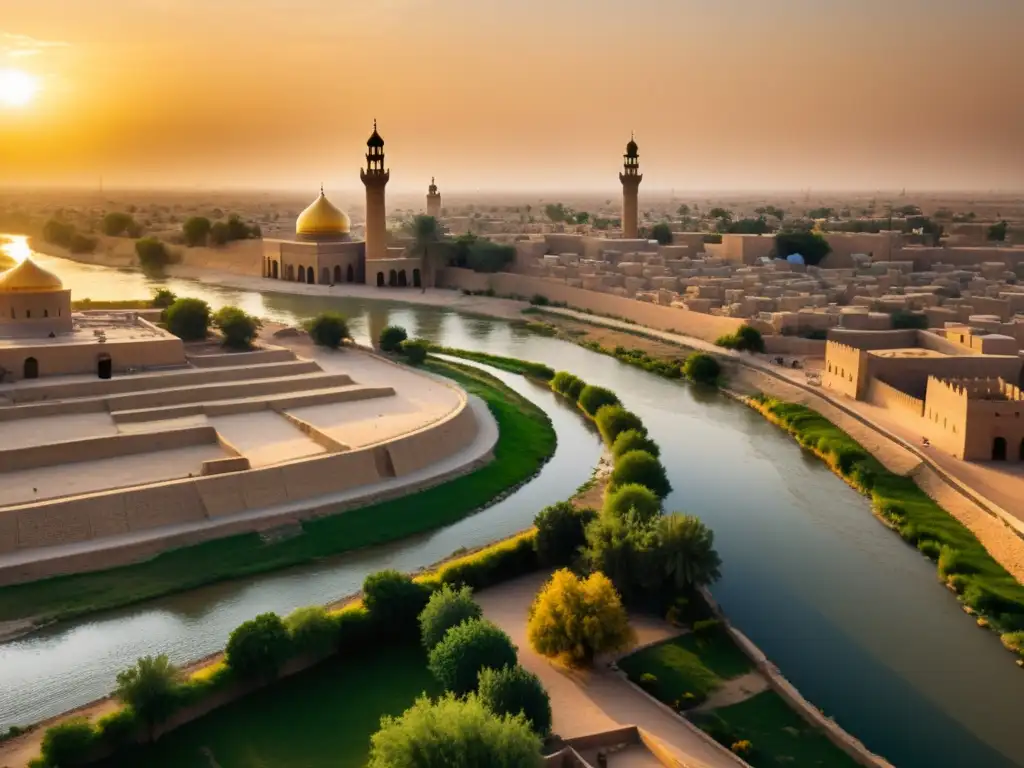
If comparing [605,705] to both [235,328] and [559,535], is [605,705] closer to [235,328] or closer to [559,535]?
[559,535]

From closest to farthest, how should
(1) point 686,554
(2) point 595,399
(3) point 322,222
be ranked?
(1) point 686,554
(2) point 595,399
(3) point 322,222

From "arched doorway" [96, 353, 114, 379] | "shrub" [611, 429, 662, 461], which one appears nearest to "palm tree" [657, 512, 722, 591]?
"shrub" [611, 429, 662, 461]

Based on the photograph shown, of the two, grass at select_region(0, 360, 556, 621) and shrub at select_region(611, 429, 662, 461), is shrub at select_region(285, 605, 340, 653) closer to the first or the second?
grass at select_region(0, 360, 556, 621)

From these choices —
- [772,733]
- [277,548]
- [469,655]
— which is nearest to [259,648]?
[469,655]

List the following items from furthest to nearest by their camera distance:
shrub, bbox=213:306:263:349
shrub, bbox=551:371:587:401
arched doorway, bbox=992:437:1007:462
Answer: shrub, bbox=551:371:587:401 < shrub, bbox=213:306:263:349 < arched doorway, bbox=992:437:1007:462

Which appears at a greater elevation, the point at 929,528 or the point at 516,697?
the point at 516,697

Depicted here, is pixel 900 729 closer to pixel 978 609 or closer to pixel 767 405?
pixel 978 609
